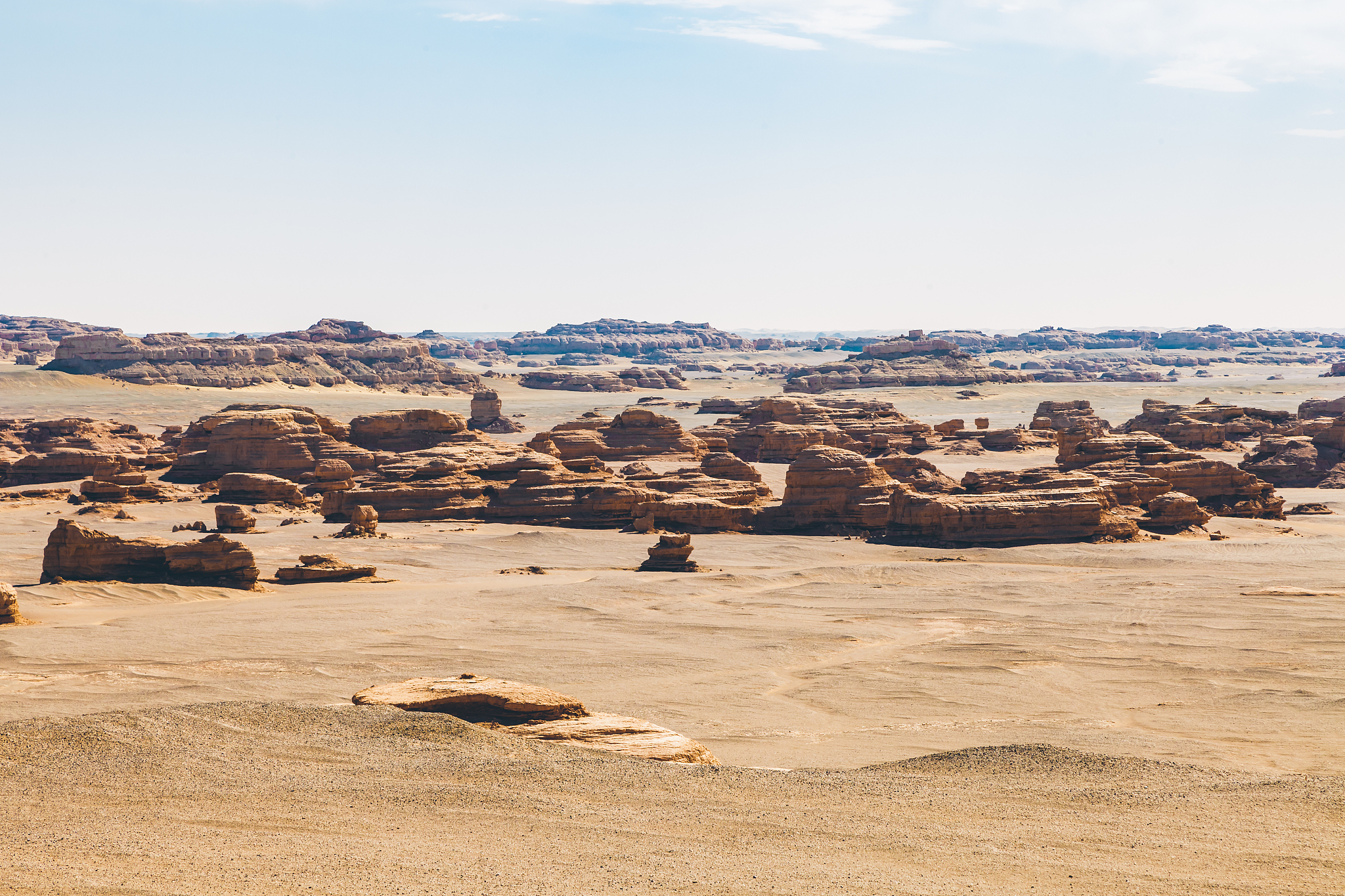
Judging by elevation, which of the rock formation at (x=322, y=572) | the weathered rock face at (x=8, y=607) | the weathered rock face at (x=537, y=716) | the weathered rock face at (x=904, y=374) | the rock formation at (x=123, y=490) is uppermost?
the weathered rock face at (x=904, y=374)

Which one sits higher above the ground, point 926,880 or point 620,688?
point 926,880

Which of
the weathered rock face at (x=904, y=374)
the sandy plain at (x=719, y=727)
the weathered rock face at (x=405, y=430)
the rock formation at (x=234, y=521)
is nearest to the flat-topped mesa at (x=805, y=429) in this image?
the weathered rock face at (x=405, y=430)

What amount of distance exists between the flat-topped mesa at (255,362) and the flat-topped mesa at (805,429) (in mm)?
65012

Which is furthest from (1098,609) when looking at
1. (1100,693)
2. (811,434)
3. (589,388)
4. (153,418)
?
(589,388)

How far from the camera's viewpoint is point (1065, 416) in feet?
273

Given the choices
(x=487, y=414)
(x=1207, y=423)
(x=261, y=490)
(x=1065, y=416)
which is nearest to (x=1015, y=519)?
(x=261, y=490)

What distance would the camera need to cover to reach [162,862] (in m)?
8.53

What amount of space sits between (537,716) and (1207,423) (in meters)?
→ 63.2

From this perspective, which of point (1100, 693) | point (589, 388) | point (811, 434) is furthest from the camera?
point (589, 388)

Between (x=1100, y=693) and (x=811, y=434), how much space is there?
4351cm

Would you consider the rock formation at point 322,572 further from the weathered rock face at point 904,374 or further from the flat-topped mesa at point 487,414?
the weathered rock face at point 904,374

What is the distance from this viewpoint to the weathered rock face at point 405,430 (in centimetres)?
5164

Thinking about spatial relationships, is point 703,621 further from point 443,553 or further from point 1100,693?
point 443,553

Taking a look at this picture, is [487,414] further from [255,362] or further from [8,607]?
[8,607]
